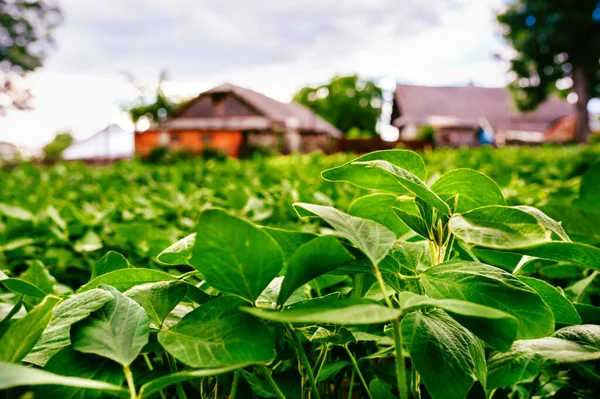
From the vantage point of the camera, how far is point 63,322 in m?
0.44

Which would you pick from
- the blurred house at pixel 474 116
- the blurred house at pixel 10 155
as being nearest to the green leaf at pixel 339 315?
the blurred house at pixel 10 155

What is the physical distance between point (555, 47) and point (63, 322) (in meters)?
37.6

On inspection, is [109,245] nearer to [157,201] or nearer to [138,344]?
[157,201]

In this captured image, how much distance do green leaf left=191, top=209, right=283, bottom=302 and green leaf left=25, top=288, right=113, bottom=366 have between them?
0.37ft

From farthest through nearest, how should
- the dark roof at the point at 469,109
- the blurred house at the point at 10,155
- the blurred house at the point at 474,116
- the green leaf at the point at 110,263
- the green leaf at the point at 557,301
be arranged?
the dark roof at the point at 469,109, the blurred house at the point at 474,116, the blurred house at the point at 10,155, the green leaf at the point at 110,263, the green leaf at the point at 557,301

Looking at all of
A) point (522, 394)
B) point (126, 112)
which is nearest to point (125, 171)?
point (522, 394)

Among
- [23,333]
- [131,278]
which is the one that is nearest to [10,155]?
[131,278]

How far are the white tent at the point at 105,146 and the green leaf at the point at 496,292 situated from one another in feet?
131

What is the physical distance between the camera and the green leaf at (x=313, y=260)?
0.40 meters

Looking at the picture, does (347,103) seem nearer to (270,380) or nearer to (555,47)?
(555,47)

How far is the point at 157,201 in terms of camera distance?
6.25 feet

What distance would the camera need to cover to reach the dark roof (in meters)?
46.2

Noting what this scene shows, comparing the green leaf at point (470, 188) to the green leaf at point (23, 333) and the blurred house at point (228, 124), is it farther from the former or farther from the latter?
the blurred house at point (228, 124)

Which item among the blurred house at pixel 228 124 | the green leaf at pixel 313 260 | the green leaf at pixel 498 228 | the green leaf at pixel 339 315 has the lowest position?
the green leaf at pixel 339 315
